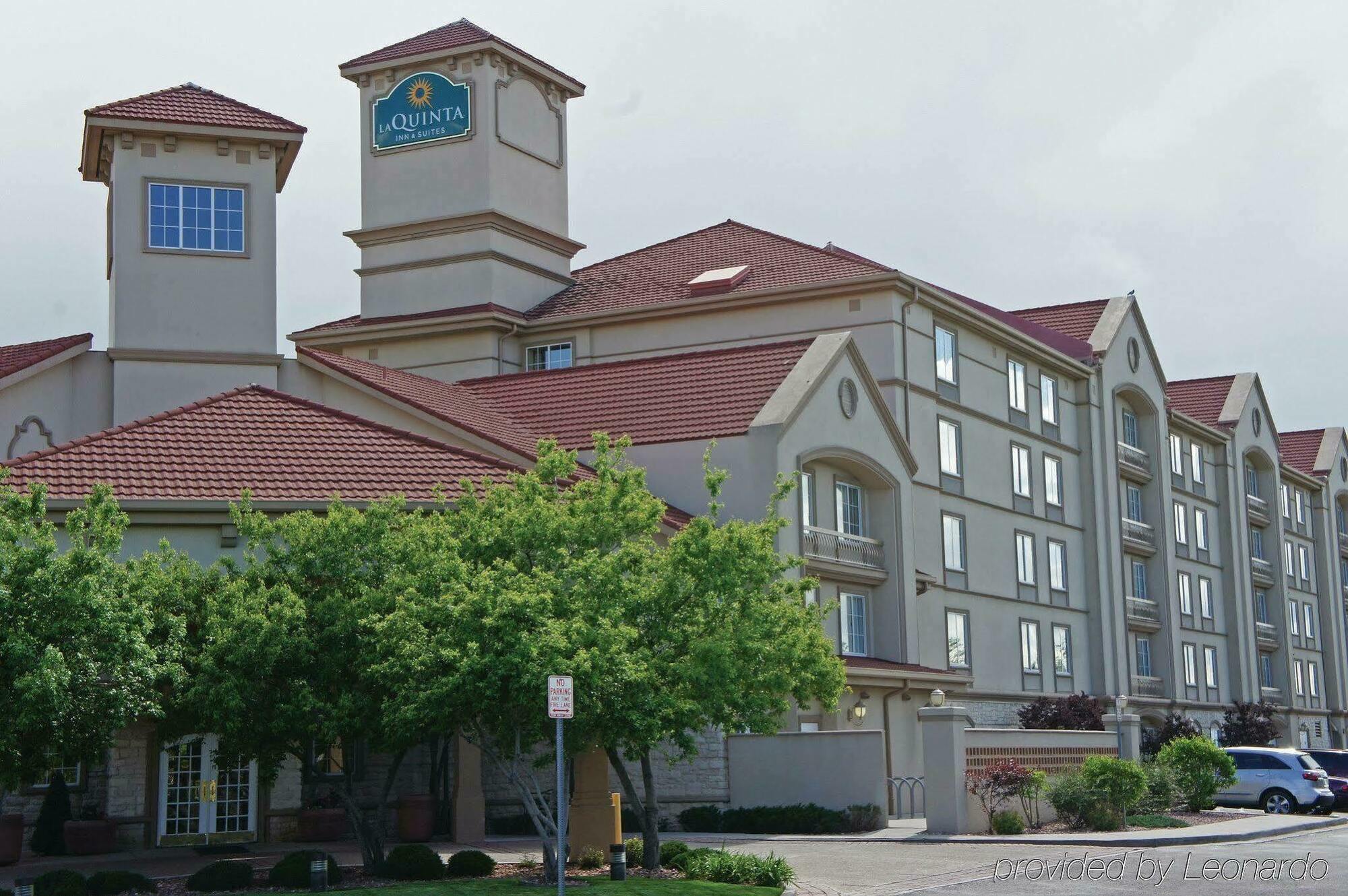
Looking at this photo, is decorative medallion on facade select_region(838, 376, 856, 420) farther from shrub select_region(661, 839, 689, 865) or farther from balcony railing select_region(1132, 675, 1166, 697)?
balcony railing select_region(1132, 675, 1166, 697)

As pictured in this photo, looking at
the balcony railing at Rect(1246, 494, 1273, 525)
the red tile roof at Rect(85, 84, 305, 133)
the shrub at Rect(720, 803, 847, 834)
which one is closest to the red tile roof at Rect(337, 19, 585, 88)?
the red tile roof at Rect(85, 84, 305, 133)

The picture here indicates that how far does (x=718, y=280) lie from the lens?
4925cm

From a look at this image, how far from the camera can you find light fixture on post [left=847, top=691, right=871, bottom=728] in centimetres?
3947

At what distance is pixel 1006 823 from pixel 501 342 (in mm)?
24766

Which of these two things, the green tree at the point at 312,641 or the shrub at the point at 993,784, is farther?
the shrub at the point at 993,784

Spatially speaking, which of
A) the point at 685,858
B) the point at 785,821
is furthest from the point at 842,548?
the point at 685,858

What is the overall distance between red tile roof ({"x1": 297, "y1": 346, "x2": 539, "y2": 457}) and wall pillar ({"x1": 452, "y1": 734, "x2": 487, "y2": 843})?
7808 mm

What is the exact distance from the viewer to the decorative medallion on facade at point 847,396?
3919 cm

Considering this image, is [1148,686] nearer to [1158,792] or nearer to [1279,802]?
[1279,802]

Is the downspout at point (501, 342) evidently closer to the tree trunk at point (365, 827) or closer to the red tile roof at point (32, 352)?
the red tile roof at point (32, 352)

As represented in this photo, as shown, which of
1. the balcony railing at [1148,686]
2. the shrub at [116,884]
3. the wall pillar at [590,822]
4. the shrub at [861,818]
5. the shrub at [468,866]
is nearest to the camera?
the shrub at [116,884]

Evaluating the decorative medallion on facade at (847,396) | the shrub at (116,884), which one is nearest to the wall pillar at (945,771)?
the decorative medallion on facade at (847,396)

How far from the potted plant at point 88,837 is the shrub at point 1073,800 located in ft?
56.8

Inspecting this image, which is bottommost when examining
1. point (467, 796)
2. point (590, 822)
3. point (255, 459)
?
point (590, 822)
